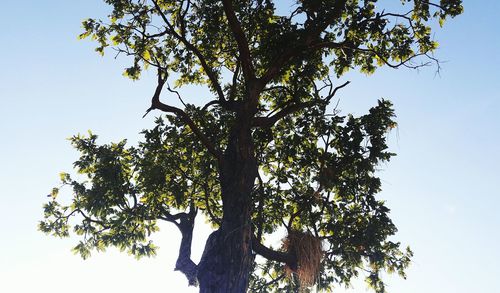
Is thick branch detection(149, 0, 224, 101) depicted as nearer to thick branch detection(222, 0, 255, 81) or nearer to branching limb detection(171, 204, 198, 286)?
thick branch detection(222, 0, 255, 81)

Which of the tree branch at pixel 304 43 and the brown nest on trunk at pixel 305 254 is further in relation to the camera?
the tree branch at pixel 304 43

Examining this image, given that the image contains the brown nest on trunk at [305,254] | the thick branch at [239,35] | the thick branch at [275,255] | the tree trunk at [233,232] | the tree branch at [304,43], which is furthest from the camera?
the tree branch at [304,43]

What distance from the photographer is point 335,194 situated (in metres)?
10.5

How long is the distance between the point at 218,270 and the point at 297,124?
5.08 m

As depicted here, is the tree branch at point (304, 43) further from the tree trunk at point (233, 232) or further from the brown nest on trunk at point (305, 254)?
the brown nest on trunk at point (305, 254)

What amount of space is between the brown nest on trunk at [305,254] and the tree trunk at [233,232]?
3.96ft

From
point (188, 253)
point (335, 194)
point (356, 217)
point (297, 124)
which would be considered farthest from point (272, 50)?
point (188, 253)

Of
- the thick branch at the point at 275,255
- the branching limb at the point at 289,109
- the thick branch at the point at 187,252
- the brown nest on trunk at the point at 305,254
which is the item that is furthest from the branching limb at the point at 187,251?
the branching limb at the point at 289,109

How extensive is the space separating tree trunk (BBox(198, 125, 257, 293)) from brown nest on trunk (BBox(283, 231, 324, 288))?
1206 millimetres

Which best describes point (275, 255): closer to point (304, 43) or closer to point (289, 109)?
point (289, 109)

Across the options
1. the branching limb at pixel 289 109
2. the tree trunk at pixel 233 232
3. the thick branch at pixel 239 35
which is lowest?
the tree trunk at pixel 233 232

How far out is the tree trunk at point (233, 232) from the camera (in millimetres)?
7383

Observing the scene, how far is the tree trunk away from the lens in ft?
24.2

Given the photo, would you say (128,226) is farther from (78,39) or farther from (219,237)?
(78,39)
